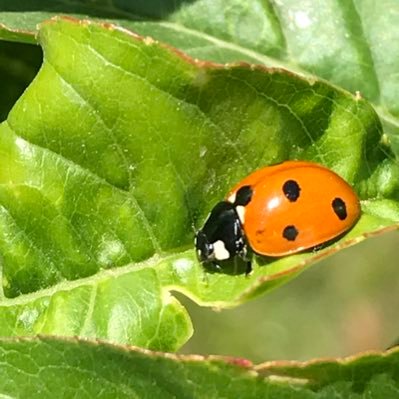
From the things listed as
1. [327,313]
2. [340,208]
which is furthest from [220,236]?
[327,313]

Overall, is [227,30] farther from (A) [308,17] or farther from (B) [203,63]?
(B) [203,63]

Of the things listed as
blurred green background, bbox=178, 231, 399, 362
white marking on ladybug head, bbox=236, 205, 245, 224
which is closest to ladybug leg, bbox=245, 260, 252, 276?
white marking on ladybug head, bbox=236, 205, 245, 224

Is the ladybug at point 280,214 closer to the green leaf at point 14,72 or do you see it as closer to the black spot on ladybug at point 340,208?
the black spot on ladybug at point 340,208

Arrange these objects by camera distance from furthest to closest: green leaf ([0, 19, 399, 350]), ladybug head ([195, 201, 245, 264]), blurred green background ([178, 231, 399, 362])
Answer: blurred green background ([178, 231, 399, 362]) < ladybug head ([195, 201, 245, 264]) < green leaf ([0, 19, 399, 350])

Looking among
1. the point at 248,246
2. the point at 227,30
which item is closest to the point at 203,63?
the point at 227,30

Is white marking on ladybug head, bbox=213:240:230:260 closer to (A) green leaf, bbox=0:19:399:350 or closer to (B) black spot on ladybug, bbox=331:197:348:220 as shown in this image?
(A) green leaf, bbox=0:19:399:350

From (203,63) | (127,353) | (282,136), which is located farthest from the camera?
(282,136)

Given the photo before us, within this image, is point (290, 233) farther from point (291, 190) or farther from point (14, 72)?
point (14, 72)
